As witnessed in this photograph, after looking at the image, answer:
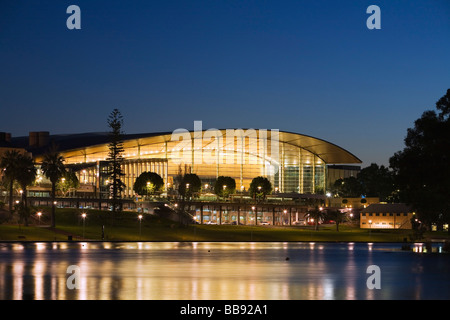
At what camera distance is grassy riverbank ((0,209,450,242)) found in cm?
9875

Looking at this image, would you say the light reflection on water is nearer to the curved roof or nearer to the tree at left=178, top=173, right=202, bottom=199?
the tree at left=178, top=173, right=202, bottom=199

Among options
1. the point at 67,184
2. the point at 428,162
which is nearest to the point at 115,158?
the point at 67,184

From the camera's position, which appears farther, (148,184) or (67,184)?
(148,184)

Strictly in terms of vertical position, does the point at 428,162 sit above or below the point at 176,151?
below

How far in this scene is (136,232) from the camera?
110250mm

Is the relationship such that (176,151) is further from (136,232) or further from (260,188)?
(136,232)

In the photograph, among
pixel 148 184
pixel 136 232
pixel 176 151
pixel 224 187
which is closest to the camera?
pixel 136 232

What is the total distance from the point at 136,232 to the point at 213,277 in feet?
219

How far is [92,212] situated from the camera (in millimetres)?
127000

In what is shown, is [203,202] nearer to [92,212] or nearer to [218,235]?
[92,212]

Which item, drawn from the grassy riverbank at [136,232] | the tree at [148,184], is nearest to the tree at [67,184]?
the tree at [148,184]

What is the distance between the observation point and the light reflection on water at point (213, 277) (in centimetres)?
3603

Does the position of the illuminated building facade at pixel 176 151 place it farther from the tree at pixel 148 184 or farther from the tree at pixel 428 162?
the tree at pixel 428 162

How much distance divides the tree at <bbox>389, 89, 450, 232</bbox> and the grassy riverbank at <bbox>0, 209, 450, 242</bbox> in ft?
116
